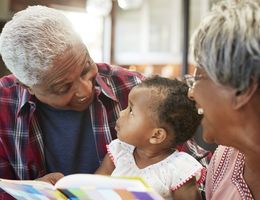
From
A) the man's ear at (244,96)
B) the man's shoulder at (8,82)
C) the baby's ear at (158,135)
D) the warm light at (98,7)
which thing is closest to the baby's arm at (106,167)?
the baby's ear at (158,135)

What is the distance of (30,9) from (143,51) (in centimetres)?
428

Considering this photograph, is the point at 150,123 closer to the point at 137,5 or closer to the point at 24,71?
the point at 24,71

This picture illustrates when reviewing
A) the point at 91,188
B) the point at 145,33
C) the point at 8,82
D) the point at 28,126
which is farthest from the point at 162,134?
the point at 145,33

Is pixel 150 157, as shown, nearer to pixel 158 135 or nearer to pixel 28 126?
pixel 158 135

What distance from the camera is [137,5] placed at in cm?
537

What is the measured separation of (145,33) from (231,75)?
4.89 meters

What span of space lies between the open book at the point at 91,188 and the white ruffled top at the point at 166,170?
29 cm

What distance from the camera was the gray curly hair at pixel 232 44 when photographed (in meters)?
0.81

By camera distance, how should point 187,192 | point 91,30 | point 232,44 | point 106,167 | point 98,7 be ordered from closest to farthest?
point 232,44 < point 187,192 < point 106,167 < point 98,7 < point 91,30

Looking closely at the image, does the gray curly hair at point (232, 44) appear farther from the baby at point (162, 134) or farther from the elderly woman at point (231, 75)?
the baby at point (162, 134)

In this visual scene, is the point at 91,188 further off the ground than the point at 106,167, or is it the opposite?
the point at 91,188

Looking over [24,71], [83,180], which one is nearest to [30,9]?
[24,71]

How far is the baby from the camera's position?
1206 mm

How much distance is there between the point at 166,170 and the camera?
1.23 meters
